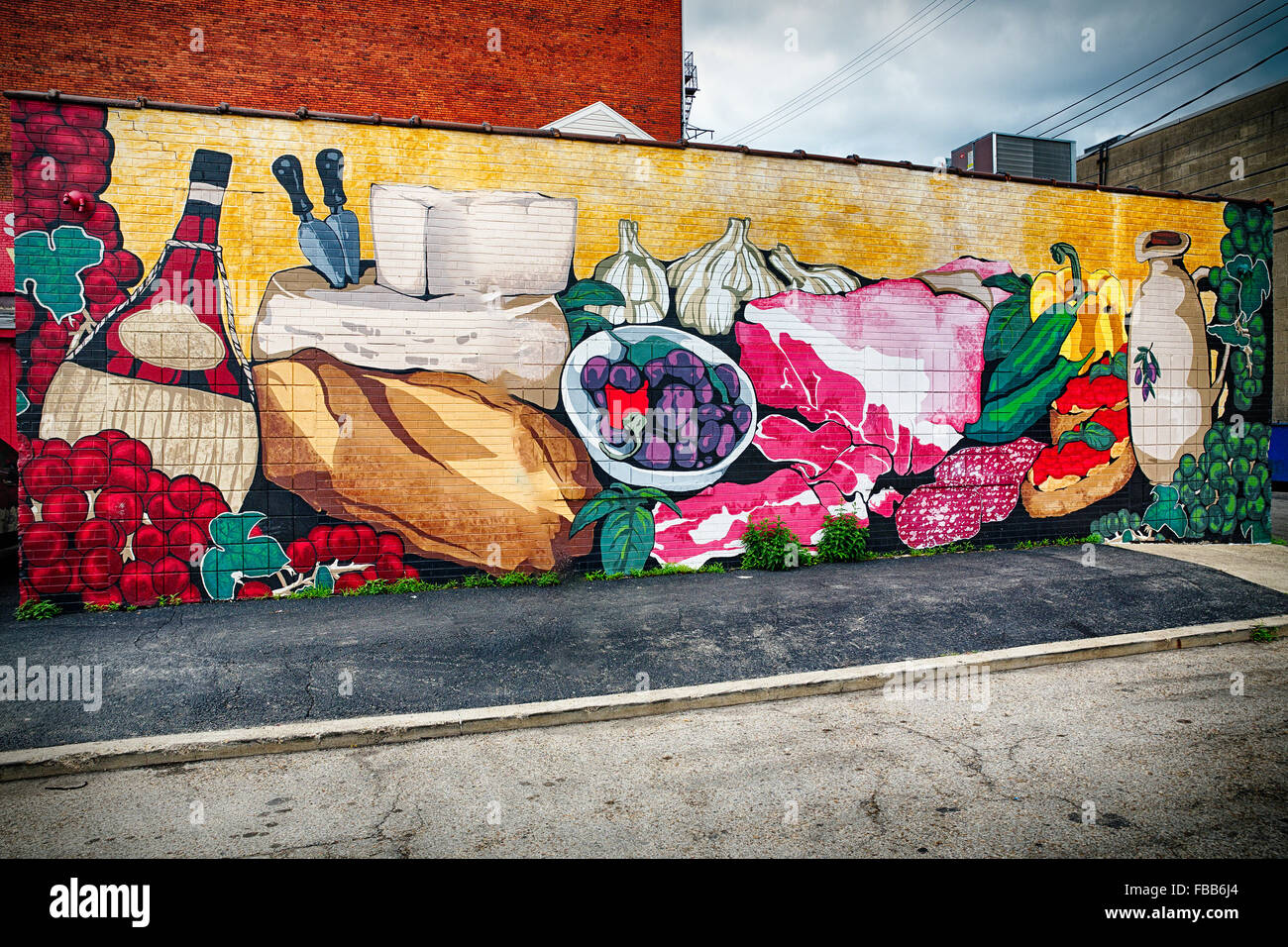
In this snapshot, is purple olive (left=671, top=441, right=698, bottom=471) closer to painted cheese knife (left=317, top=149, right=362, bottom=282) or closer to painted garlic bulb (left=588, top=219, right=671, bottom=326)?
painted garlic bulb (left=588, top=219, right=671, bottom=326)

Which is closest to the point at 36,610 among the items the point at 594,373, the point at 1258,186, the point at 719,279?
the point at 594,373

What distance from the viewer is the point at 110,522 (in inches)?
301

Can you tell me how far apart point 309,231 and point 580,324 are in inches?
117

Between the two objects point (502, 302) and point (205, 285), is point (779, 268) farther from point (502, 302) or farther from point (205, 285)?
point (205, 285)

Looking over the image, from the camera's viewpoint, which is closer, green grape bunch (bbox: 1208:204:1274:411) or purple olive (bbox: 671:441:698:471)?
purple olive (bbox: 671:441:698:471)

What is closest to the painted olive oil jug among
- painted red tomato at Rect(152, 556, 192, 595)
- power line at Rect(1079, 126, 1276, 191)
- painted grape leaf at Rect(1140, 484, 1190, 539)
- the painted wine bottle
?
painted grape leaf at Rect(1140, 484, 1190, 539)

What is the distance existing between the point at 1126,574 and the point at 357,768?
8.22 m

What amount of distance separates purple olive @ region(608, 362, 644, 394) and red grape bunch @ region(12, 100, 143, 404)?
4.96 m

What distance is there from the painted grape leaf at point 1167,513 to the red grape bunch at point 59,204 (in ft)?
42.3

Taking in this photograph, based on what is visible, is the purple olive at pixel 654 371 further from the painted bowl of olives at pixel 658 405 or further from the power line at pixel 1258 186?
the power line at pixel 1258 186

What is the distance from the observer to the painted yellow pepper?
1022cm

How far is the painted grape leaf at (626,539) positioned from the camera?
28.8 feet

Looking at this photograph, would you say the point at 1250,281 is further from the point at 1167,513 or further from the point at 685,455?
the point at 685,455

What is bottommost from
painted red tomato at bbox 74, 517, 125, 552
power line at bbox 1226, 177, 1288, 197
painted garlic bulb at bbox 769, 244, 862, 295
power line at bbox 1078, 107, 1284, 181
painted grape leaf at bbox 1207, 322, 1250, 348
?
painted red tomato at bbox 74, 517, 125, 552
